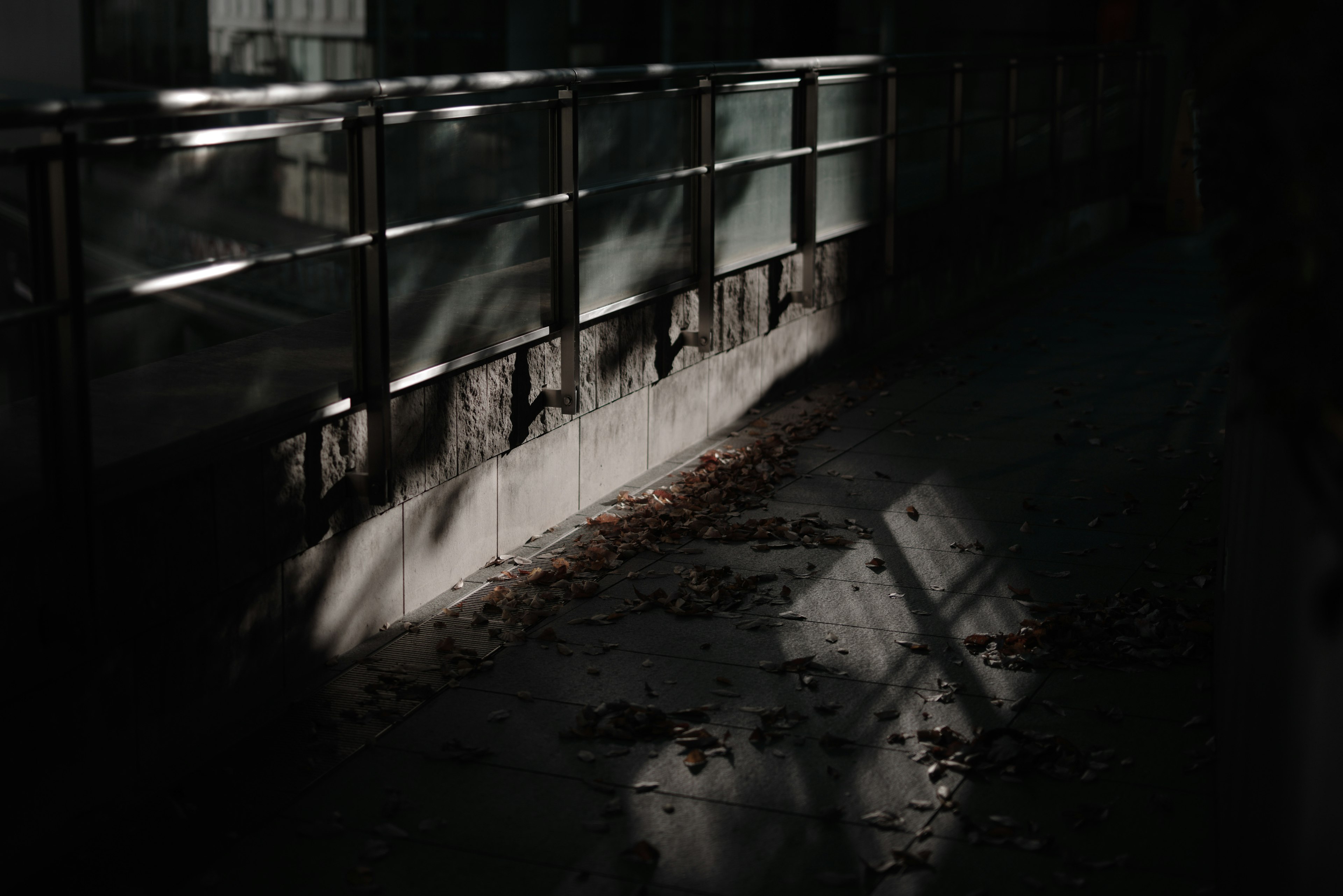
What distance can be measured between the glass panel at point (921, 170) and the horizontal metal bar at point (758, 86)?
2.17 m

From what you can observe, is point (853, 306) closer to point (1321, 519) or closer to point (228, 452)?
point (228, 452)

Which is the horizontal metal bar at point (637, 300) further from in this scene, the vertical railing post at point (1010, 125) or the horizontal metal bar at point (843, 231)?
the vertical railing post at point (1010, 125)

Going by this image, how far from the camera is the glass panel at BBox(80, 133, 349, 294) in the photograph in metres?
4.30

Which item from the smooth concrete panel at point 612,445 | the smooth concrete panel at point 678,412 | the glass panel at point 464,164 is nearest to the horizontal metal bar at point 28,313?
the glass panel at point 464,164

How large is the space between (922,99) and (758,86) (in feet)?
11.9

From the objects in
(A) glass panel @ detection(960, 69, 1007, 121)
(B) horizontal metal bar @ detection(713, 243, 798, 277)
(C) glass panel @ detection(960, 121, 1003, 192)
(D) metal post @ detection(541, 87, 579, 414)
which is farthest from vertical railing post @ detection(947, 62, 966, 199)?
(D) metal post @ detection(541, 87, 579, 414)

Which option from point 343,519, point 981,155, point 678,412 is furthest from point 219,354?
point 981,155

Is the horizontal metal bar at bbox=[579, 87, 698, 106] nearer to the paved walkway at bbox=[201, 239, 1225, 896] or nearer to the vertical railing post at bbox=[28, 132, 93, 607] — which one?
the paved walkway at bbox=[201, 239, 1225, 896]

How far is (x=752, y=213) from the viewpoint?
9391 mm

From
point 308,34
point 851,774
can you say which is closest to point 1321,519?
point 851,774

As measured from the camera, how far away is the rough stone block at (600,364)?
745 centimetres

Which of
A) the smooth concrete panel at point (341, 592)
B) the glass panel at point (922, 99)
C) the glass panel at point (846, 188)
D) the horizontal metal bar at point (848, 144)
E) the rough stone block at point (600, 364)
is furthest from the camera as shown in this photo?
the glass panel at point (922, 99)

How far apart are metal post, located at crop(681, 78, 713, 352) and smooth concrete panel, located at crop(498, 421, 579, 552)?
1443mm

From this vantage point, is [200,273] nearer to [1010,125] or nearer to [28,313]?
[28,313]
